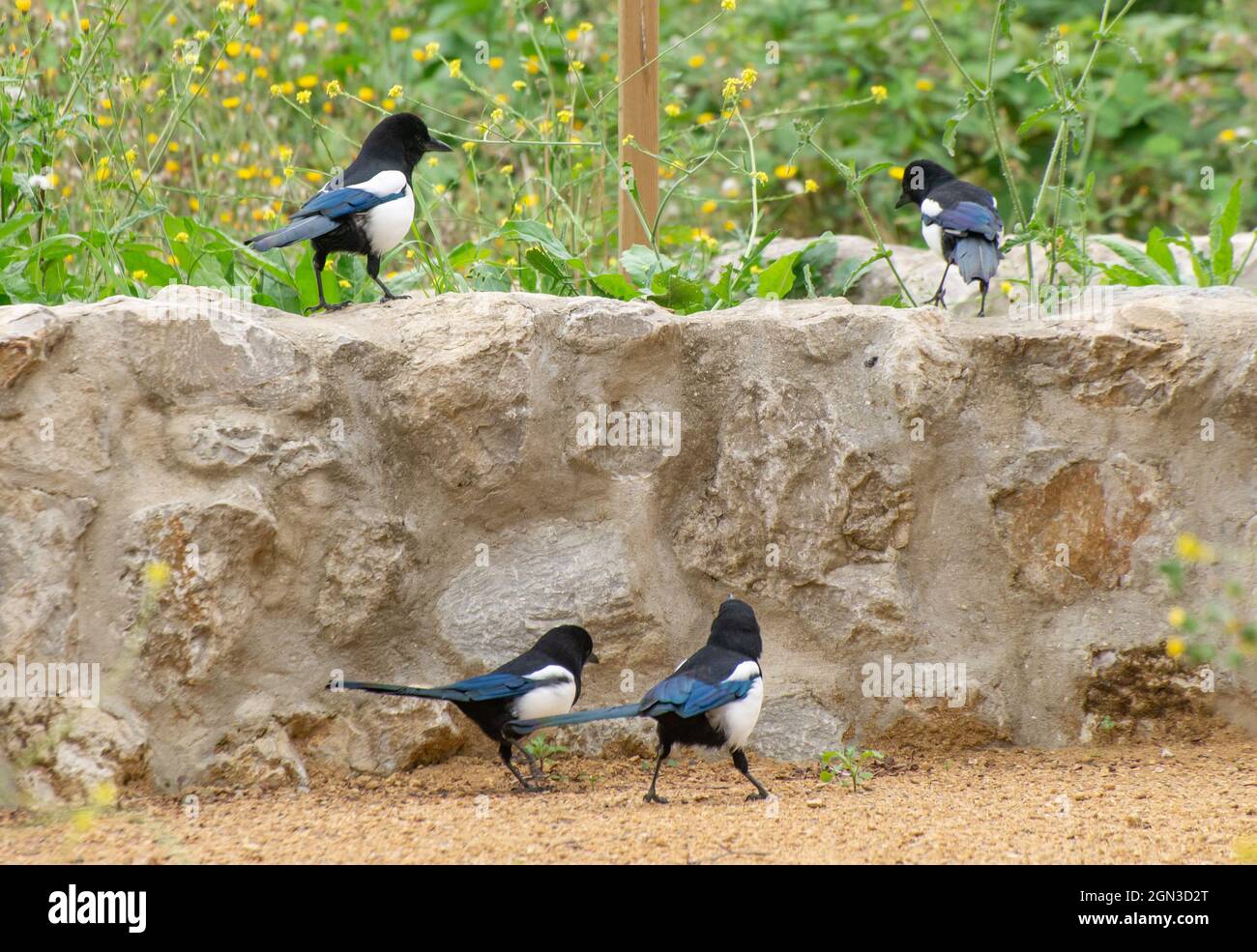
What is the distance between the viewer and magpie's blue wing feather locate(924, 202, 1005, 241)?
4.99 meters

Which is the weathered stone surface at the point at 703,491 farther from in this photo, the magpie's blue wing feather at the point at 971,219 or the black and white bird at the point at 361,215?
the magpie's blue wing feather at the point at 971,219

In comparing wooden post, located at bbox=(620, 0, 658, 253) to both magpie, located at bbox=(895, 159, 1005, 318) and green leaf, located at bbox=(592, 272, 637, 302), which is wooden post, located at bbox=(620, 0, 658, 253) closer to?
green leaf, located at bbox=(592, 272, 637, 302)

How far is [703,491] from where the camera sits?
4.22 metres

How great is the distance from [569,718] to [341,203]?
1.89 metres

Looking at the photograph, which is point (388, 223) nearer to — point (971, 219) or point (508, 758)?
point (508, 758)

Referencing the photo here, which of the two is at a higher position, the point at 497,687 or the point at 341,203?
the point at 341,203

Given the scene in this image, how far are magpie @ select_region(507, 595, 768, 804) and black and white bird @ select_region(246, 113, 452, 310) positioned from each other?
1.56 m

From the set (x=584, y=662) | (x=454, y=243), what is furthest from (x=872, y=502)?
(x=454, y=243)

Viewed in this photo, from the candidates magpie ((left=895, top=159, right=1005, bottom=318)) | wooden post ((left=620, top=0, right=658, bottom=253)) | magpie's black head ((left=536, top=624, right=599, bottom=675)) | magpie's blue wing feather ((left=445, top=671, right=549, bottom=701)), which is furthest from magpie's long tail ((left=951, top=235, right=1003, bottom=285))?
magpie's blue wing feather ((left=445, top=671, right=549, bottom=701))

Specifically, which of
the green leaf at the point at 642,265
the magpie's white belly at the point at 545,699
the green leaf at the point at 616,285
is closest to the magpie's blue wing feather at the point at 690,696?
the magpie's white belly at the point at 545,699

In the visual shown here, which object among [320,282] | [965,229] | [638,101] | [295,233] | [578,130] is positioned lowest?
[320,282]

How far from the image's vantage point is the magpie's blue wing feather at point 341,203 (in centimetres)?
446

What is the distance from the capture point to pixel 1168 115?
31.5 feet

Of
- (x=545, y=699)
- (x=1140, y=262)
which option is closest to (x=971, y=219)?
(x=1140, y=262)
